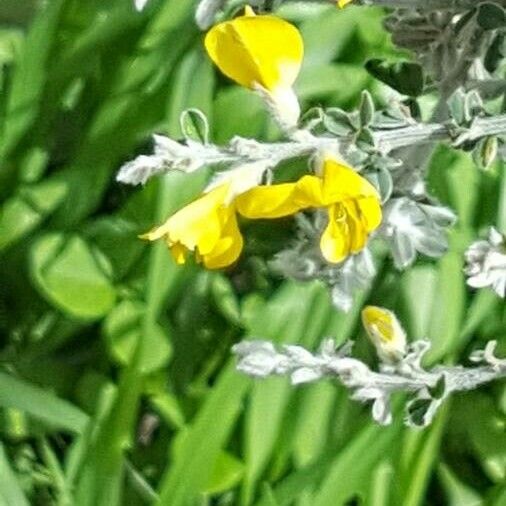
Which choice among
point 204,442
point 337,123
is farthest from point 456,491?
point 337,123

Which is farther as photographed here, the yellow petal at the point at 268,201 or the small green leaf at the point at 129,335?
the small green leaf at the point at 129,335

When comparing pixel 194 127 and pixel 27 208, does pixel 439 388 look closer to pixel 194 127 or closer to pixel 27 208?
pixel 194 127

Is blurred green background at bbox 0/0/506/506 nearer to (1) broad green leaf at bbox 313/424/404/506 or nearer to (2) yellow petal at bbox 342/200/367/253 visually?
(1) broad green leaf at bbox 313/424/404/506

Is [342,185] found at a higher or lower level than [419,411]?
higher

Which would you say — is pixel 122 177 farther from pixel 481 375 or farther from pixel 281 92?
pixel 481 375

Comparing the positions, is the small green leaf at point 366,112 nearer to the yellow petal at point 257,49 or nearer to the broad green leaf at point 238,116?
the yellow petal at point 257,49

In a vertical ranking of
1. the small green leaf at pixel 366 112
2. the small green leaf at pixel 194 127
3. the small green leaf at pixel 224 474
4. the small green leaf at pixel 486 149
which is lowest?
the small green leaf at pixel 224 474

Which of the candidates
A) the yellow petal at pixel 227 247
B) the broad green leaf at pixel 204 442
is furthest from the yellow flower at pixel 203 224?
the broad green leaf at pixel 204 442
